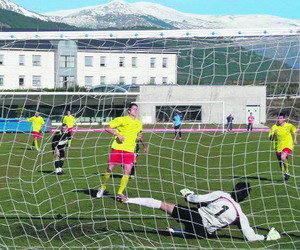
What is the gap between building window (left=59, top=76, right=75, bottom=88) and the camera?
32.2 feet

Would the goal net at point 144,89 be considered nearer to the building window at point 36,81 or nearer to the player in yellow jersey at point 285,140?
the building window at point 36,81

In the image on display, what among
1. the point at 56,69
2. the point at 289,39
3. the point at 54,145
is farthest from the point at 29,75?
the point at 54,145

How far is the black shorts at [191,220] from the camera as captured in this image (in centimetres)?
898

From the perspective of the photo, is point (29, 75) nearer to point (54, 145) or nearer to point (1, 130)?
point (1, 130)

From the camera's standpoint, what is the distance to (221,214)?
870cm

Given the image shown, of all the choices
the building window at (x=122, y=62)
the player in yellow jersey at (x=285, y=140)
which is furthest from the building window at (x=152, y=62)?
the player in yellow jersey at (x=285, y=140)

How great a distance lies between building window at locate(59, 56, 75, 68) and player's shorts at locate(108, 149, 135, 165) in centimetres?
272

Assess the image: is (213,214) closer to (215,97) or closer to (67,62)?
(215,97)

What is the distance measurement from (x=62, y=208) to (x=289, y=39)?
170 inches

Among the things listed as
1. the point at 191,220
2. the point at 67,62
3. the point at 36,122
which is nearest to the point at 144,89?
the point at 67,62

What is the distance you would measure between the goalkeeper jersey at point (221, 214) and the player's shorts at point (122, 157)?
326 cm

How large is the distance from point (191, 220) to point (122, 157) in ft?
11.1

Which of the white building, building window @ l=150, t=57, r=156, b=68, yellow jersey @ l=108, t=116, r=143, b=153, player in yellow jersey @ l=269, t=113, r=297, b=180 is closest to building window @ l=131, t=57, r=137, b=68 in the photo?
the white building

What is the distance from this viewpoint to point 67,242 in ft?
28.7
